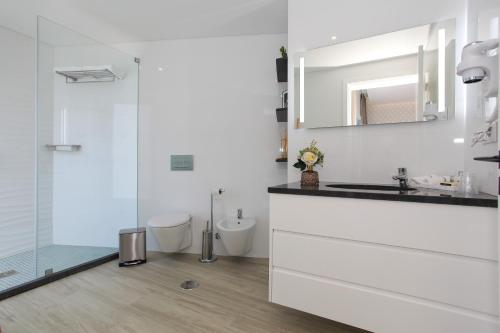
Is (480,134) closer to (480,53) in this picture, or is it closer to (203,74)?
(480,53)

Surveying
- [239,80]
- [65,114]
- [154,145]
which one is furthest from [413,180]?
[65,114]

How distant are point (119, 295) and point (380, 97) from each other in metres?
2.53

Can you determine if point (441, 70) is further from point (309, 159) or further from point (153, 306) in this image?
point (153, 306)

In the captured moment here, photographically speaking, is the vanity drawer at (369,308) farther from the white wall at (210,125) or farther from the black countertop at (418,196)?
the white wall at (210,125)

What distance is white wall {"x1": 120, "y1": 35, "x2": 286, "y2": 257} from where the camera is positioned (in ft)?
8.95

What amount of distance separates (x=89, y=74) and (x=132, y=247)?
1975 millimetres

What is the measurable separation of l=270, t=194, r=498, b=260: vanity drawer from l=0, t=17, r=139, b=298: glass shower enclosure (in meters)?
2.22

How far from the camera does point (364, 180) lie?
6.22ft

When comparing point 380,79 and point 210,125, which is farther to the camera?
point 210,125

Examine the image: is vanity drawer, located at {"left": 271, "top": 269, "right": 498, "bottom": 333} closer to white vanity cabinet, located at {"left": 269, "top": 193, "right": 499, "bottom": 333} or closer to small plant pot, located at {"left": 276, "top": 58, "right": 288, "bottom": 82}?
white vanity cabinet, located at {"left": 269, "top": 193, "right": 499, "bottom": 333}

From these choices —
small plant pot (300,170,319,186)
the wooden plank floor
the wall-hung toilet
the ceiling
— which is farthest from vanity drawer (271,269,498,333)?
the ceiling

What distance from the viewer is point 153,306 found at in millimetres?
1798

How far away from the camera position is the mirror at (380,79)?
1.63 meters

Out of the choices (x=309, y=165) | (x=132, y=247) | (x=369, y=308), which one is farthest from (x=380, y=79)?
(x=132, y=247)
